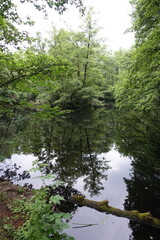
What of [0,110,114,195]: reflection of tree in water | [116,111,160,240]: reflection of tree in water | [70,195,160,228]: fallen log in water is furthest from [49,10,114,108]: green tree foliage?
[70,195,160,228]: fallen log in water

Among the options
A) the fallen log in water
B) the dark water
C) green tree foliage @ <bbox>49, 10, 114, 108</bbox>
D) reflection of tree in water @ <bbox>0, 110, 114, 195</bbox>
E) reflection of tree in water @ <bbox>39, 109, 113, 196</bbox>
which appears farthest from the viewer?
green tree foliage @ <bbox>49, 10, 114, 108</bbox>

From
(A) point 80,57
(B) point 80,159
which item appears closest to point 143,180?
(B) point 80,159

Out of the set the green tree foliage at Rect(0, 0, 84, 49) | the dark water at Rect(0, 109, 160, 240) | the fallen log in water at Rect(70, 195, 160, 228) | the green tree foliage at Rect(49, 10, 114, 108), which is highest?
the green tree foliage at Rect(49, 10, 114, 108)

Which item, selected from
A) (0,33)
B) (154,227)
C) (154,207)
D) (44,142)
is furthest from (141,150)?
(0,33)

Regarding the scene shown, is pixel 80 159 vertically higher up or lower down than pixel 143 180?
higher up

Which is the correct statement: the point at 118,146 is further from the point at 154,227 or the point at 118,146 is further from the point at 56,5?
the point at 56,5

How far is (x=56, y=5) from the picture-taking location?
358cm

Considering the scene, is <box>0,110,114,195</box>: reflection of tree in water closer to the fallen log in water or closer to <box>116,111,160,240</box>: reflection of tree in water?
the fallen log in water

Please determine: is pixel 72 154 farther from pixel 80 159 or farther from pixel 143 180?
pixel 143 180

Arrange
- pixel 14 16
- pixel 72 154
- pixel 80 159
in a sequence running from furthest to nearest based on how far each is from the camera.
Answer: pixel 72 154 < pixel 80 159 < pixel 14 16

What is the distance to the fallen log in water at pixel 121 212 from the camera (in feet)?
8.90

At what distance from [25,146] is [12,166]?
98.8 inches

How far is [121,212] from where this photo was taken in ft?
10.00

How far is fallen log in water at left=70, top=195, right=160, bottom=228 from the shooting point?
271 centimetres
